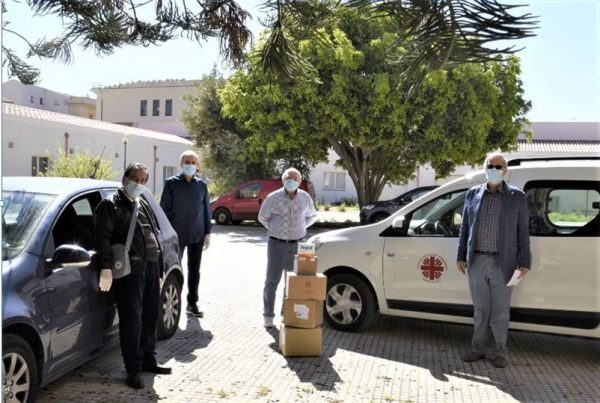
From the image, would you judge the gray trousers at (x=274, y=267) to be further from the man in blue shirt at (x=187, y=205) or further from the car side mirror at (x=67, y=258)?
the car side mirror at (x=67, y=258)

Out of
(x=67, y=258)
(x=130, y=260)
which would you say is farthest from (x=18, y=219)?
(x=130, y=260)

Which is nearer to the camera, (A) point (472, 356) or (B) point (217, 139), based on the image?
(A) point (472, 356)

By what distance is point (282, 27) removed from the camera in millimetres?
2250

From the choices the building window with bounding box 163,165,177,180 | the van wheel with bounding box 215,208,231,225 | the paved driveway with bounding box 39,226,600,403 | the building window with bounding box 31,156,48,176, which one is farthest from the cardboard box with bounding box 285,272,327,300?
the building window with bounding box 163,165,177,180

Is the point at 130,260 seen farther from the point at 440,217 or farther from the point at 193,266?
the point at 440,217

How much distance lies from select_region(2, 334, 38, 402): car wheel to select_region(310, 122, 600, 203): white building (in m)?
33.9

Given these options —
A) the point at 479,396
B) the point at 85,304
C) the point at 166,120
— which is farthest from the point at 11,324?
the point at 166,120

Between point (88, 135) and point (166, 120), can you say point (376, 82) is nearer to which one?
point (88, 135)

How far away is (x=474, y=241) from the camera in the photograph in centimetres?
541

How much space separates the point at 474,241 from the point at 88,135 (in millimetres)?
24859

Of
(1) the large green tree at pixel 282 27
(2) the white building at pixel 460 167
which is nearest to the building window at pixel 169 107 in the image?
(2) the white building at pixel 460 167

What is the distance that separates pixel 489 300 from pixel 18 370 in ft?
12.8

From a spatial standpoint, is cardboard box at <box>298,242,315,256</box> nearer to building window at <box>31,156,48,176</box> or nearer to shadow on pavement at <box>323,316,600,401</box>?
shadow on pavement at <box>323,316,600,401</box>

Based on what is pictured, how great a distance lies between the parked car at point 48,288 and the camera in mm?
3572
